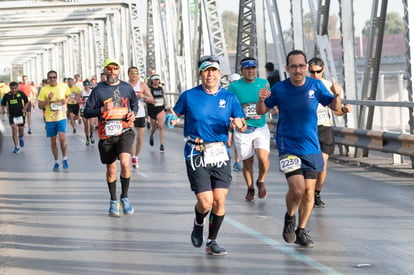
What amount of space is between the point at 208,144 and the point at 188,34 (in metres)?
24.1

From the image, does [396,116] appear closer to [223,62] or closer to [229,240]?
[223,62]

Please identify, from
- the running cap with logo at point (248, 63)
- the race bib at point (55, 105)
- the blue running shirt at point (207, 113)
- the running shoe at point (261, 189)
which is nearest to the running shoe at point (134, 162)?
the race bib at point (55, 105)

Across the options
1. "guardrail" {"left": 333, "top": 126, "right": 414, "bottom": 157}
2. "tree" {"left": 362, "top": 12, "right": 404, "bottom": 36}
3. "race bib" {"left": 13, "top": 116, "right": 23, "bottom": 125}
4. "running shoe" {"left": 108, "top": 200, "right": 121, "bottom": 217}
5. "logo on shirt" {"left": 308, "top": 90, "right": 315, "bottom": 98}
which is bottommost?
"running shoe" {"left": 108, "top": 200, "right": 121, "bottom": 217}

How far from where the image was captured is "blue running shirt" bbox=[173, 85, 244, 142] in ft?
25.8

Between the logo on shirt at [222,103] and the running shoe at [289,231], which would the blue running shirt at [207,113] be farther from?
the running shoe at [289,231]

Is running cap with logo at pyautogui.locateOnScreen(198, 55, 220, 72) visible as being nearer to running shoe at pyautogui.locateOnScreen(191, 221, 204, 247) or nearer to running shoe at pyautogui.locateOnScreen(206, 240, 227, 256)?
running shoe at pyautogui.locateOnScreen(191, 221, 204, 247)

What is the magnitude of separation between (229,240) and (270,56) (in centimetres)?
6977

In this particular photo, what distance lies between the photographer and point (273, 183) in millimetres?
13336

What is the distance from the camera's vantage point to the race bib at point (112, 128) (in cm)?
1066

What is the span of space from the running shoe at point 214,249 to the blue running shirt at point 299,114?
1.03 m

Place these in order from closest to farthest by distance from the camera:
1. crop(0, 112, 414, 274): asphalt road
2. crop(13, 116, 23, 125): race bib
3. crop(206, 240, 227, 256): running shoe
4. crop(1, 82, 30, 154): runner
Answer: crop(0, 112, 414, 274): asphalt road
crop(206, 240, 227, 256): running shoe
crop(13, 116, 23, 125): race bib
crop(1, 82, 30, 154): runner

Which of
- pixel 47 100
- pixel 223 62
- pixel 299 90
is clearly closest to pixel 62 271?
pixel 299 90

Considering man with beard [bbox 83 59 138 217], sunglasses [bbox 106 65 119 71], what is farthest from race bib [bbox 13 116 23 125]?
sunglasses [bbox 106 65 119 71]

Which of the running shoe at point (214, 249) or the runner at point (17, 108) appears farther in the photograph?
the runner at point (17, 108)
